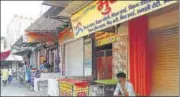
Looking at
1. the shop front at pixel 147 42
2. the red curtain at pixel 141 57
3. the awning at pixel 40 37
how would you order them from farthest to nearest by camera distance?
the awning at pixel 40 37, the red curtain at pixel 141 57, the shop front at pixel 147 42

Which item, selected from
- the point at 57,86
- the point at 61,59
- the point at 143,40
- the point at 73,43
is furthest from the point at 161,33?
the point at 61,59

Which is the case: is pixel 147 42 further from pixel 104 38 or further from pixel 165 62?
pixel 104 38

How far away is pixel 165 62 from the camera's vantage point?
8703 mm

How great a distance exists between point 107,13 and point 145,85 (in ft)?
9.76

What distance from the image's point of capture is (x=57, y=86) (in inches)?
480

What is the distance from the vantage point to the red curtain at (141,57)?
9062 millimetres

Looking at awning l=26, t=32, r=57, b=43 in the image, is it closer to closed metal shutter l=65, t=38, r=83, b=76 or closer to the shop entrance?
closed metal shutter l=65, t=38, r=83, b=76

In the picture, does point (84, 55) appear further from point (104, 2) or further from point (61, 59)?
point (104, 2)

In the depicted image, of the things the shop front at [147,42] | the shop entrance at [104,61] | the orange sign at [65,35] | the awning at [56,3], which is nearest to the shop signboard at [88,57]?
the shop entrance at [104,61]

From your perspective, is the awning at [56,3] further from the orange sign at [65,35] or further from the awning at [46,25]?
the orange sign at [65,35]

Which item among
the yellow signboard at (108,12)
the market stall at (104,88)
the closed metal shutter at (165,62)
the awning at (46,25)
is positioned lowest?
the market stall at (104,88)

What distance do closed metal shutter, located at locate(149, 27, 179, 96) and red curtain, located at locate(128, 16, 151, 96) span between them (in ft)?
0.61

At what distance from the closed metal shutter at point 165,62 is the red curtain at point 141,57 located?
0.61 ft

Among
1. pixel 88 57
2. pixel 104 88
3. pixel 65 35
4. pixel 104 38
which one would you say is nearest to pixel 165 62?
pixel 104 88
